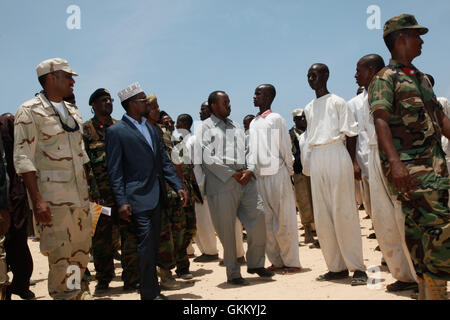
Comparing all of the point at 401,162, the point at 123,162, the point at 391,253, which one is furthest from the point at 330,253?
the point at 123,162

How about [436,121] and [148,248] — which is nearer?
[436,121]

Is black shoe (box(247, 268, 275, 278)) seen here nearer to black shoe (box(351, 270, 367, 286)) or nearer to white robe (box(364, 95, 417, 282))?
black shoe (box(351, 270, 367, 286))

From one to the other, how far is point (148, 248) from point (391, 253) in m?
2.46

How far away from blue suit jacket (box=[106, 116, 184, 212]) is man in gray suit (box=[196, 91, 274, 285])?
3.21 feet

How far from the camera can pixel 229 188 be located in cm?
567

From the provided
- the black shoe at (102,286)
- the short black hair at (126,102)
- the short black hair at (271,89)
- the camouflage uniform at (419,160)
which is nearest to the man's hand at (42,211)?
the short black hair at (126,102)

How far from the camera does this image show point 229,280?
5633 mm

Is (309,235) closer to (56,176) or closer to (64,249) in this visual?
(64,249)

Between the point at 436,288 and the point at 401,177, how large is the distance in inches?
35.2

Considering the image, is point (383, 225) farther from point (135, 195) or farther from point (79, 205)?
point (79, 205)

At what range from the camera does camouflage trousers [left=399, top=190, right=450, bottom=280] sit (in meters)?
3.36

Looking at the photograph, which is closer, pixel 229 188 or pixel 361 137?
pixel 229 188

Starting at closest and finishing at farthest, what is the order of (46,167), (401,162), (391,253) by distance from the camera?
(401,162), (46,167), (391,253)

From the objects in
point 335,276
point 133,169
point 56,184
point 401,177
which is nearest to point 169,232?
point 133,169
